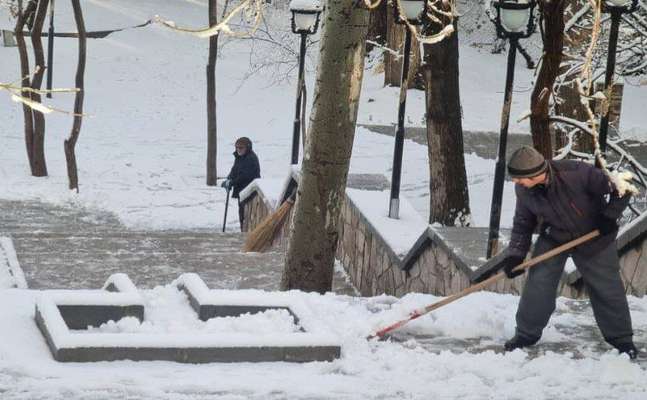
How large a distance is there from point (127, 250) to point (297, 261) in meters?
4.55

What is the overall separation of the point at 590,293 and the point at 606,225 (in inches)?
22.0

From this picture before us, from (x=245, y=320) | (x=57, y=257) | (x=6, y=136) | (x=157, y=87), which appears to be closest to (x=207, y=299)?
(x=245, y=320)

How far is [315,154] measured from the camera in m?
9.55

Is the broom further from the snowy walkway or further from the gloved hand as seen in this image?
the gloved hand

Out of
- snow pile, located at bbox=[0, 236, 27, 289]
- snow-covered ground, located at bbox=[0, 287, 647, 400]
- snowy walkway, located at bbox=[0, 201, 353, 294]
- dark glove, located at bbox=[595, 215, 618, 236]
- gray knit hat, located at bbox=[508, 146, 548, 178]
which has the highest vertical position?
gray knit hat, located at bbox=[508, 146, 548, 178]

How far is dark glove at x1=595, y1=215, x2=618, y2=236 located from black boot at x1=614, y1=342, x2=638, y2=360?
791 mm

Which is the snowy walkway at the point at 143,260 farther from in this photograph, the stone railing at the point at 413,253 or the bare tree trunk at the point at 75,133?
the bare tree trunk at the point at 75,133

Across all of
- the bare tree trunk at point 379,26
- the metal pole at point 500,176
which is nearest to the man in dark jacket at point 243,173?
the metal pole at point 500,176

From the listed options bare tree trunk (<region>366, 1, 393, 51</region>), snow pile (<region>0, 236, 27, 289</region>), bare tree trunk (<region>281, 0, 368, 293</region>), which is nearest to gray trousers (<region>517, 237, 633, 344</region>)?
bare tree trunk (<region>281, 0, 368, 293</region>)

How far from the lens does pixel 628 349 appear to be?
25.0ft

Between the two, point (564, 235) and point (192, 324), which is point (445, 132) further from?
point (192, 324)

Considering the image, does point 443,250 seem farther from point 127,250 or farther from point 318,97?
point 127,250

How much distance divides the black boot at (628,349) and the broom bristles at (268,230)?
6.37 m

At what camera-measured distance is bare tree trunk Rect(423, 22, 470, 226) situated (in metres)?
14.0
